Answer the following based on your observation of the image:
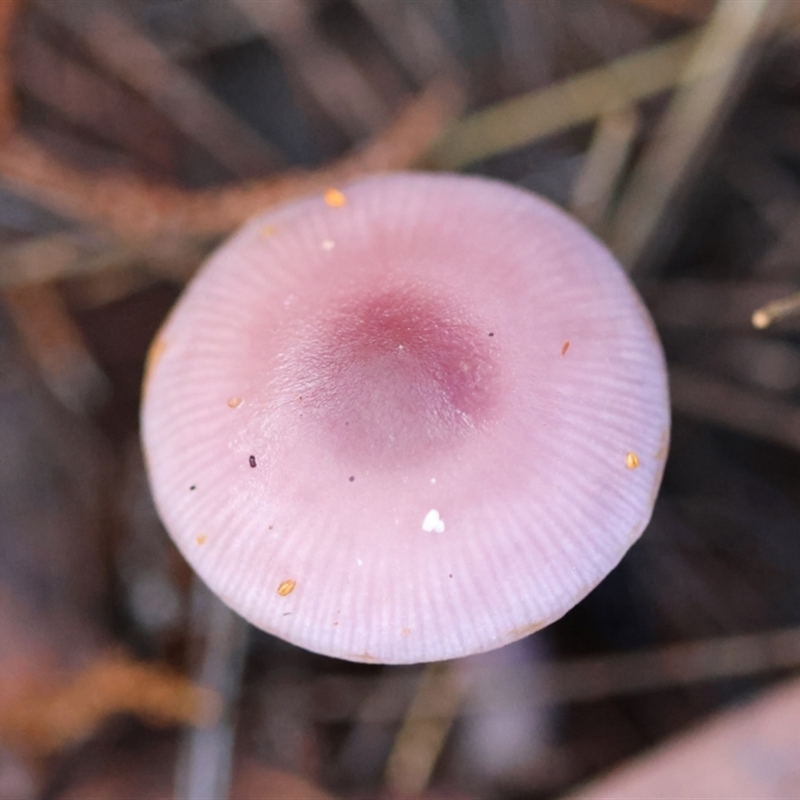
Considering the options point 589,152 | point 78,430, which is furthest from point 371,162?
point 78,430

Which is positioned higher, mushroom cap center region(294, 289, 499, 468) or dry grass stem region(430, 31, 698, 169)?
dry grass stem region(430, 31, 698, 169)

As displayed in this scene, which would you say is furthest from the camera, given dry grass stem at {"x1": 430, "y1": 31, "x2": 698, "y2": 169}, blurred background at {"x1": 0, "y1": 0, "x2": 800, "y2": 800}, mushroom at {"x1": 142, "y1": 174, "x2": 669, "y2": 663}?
dry grass stem at {"x1": 430, "y1": 31, "x2": 698, "y2": 169}

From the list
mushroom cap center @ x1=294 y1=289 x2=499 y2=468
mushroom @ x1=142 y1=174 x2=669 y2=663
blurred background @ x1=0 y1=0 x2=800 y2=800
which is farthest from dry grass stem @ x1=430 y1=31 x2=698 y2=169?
mushroom cap center @ x1=294 y1=289 x2=499 y2=468

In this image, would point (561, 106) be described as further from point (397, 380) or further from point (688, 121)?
point (397, 380)

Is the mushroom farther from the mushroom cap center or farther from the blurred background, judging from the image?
the blurred background

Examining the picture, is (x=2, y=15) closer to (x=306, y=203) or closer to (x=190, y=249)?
(x=190, y=249)

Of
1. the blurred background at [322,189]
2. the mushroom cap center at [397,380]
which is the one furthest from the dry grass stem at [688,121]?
the mushroom cap center at [397,380]
